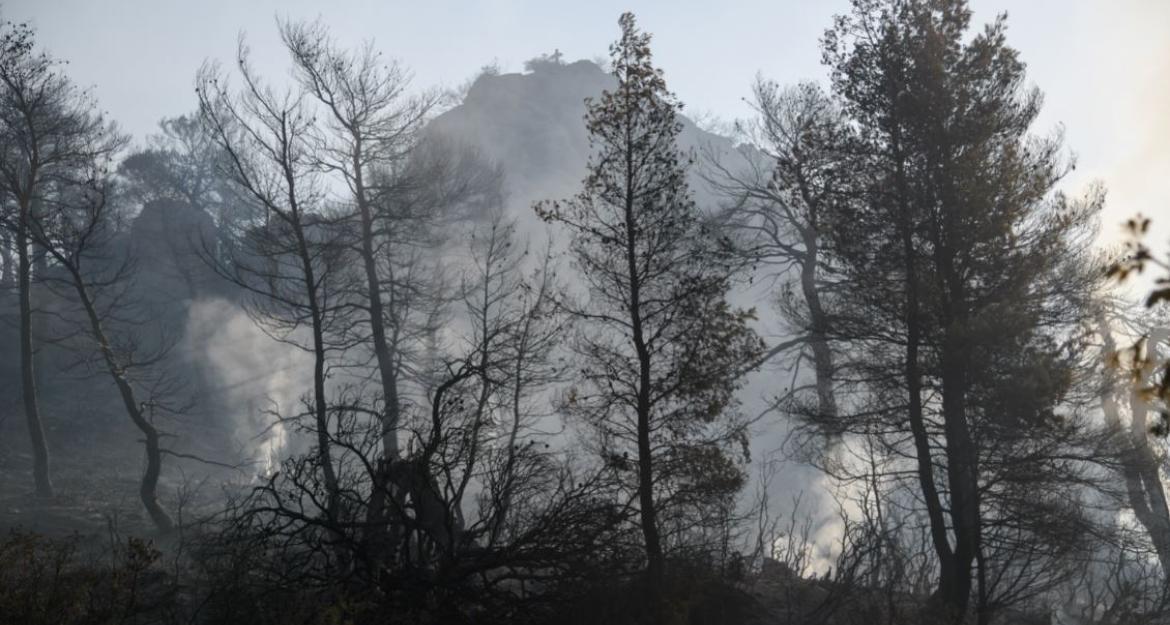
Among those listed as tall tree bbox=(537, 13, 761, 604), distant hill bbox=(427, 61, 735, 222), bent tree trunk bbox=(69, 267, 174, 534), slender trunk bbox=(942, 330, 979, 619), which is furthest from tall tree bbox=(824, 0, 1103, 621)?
distant hill bbox=(427, 61, 735, 222)

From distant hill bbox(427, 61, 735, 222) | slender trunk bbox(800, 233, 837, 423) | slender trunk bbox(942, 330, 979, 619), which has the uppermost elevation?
distant hill bbox(427, 61, 735, 222)

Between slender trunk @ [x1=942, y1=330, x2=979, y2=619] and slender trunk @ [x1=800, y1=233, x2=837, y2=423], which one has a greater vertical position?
slender trunk @ [x1=800, y1=233, x2=837, y2=423]

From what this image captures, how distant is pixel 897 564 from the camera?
10430 millimetres

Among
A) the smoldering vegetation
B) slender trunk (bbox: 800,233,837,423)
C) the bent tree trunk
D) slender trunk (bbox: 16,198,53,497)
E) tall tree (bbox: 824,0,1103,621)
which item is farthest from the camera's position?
slender trunk (bbox: 16,198,53,497)

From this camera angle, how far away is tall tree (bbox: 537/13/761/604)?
36.9 feet

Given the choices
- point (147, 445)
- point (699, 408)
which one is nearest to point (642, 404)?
point (699, 408)

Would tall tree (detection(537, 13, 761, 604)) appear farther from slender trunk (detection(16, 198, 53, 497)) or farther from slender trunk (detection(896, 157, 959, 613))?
slender trunk (detection(16, 198, 53, 497))

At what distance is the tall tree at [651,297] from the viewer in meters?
11.2

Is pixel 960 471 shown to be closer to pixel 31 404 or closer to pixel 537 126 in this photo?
pixel 31 404

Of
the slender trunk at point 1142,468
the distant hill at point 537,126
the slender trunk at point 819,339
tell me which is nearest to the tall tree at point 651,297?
the slender trunk at point 819,339

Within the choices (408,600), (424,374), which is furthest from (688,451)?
(424,374)

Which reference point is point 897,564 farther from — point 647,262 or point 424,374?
point 424,374

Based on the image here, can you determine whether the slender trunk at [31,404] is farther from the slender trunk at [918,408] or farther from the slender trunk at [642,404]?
the slender trunk at [918,408]

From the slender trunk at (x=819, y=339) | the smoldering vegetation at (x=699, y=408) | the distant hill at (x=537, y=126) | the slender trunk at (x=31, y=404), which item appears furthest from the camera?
the distant hill at (x=537, y=126)
